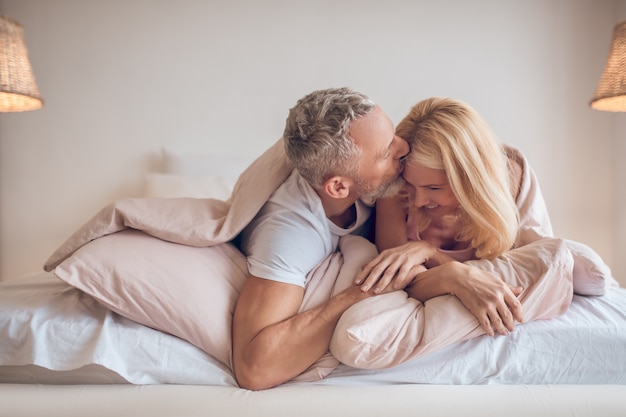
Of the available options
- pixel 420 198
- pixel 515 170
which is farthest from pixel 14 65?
pixel 515 170

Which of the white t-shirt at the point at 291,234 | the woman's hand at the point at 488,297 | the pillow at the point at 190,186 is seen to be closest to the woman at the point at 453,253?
the woman's hand at the point at 488,297

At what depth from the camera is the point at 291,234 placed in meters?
1.23

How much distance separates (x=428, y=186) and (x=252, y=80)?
5.02 feet

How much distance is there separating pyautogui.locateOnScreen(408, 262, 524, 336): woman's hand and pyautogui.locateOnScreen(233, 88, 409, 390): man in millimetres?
203

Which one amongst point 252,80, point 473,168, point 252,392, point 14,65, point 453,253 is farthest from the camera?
point 252,80

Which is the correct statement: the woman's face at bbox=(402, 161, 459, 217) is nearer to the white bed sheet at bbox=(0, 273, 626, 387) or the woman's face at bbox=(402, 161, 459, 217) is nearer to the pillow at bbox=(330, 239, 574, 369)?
the pillow at bbox=(330, 239, 574, 369)

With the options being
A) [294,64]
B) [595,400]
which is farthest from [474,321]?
[294,64]

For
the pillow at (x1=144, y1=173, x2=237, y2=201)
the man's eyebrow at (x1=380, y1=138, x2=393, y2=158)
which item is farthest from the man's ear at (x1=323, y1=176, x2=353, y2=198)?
the pillow at (x1=144, y1=173, x2=237, y2=201)

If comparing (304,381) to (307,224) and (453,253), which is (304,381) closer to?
(307,224)

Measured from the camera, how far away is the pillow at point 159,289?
110 cm

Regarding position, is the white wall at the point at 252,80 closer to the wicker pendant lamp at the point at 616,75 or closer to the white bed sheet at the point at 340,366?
the wicker pendant lamp at the point at 616,75

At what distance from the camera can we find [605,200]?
2.71m

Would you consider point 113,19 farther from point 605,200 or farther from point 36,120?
point 605,200

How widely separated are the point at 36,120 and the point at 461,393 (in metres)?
2.42
